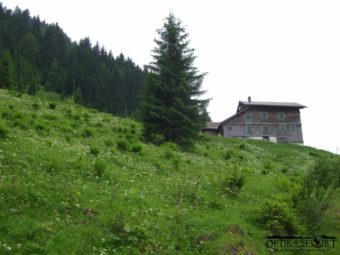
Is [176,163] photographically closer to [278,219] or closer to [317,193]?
[317,193]

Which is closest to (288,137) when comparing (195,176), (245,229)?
(195,176)

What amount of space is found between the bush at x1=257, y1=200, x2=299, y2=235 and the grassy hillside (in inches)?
15.1

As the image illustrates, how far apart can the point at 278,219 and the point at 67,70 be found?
98924 millimetres

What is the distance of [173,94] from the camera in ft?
99.7

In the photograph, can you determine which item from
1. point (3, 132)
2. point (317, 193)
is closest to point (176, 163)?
point (317, 193)

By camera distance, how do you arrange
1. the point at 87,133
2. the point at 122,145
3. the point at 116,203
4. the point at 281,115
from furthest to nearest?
the point at 281,115 → the point at 87,133 → the point at 122,145 → the point at 116,203

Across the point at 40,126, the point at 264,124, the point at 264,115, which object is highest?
the point at 264,115

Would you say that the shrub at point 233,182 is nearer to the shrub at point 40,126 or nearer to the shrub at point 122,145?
the shrub at point 122,145

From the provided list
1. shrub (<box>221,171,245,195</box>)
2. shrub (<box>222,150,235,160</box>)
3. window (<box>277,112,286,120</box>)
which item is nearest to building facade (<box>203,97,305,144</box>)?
window (<box>277,112,286,120</box>)

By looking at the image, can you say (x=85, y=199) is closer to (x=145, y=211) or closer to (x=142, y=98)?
(x=145, y=211)

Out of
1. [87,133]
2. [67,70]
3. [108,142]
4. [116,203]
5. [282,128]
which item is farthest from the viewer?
[67,70]

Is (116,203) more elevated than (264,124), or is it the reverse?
(264,124)

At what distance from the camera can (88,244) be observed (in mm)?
9586

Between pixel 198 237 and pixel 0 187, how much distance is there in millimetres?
5828
